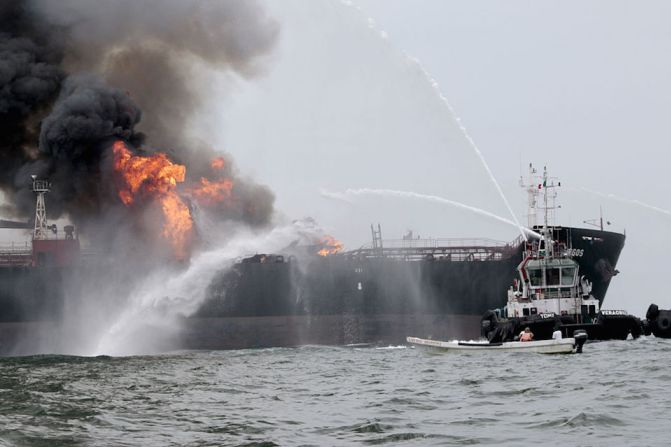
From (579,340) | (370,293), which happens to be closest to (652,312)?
(579,340)

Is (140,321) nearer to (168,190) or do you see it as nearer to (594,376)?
(168,190)

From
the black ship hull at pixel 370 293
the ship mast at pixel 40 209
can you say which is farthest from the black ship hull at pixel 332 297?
the ship mast at pixel 40 209

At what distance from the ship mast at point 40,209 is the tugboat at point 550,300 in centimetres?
3324

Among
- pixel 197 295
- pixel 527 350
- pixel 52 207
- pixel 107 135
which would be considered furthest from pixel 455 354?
pixel 52 207

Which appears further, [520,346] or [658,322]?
[658,322]

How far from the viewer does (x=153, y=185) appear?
67062mm

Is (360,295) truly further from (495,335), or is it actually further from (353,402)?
(353,402)

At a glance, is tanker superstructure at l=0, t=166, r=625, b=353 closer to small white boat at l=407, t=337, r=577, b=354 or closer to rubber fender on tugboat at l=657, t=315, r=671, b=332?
rubber fender on tugboat at l=657, t=315, r=671, b=332

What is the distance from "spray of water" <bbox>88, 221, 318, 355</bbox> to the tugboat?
63.9 feet

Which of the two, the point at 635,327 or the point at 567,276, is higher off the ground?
the point at 567,276

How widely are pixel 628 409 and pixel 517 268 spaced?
35.5 m

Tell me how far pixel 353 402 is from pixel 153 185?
40.5m

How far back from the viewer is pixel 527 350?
4650 cm

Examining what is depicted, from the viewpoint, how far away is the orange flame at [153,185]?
219 feet
